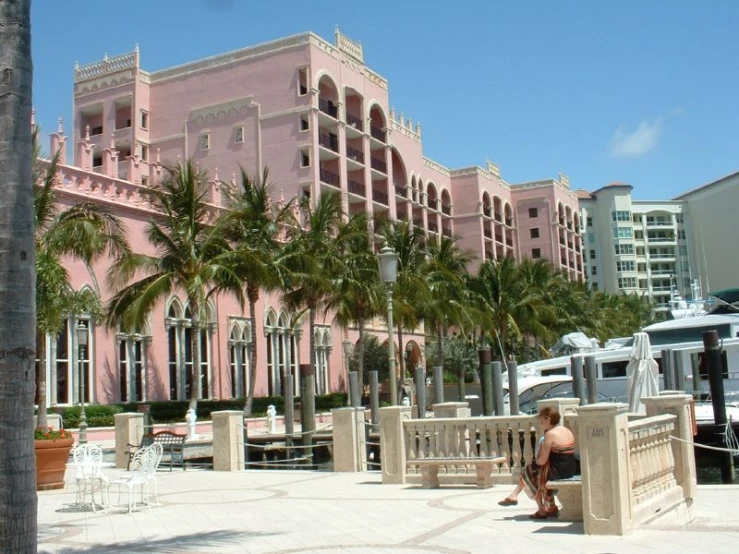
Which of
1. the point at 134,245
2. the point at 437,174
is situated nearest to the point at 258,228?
the point at 134,245

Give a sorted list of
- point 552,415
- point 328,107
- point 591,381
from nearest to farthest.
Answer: point 552,415 < point 591,381 < point 328,107

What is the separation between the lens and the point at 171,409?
32.2m

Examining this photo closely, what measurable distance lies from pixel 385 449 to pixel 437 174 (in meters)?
56.6

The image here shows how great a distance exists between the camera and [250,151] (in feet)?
169

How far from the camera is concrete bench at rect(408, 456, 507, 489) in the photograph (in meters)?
13.4

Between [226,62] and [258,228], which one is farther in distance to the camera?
[226,62]

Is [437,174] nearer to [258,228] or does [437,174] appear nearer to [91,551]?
[258,228]

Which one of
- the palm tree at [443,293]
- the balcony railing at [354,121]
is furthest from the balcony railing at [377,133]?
the palm tree at [443,293]

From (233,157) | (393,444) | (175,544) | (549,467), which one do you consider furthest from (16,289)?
(233,157)

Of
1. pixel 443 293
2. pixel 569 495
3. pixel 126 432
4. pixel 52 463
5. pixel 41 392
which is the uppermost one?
pixel 443 293

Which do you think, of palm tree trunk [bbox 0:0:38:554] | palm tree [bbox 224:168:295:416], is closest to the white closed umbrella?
palm tree [bbox 224:168:295:416]

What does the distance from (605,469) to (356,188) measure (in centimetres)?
4637

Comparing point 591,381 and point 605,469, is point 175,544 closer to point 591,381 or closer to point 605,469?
point 605,469

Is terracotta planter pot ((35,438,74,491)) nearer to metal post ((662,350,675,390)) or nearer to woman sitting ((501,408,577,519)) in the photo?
woman sitting ((501,408,577,519))
